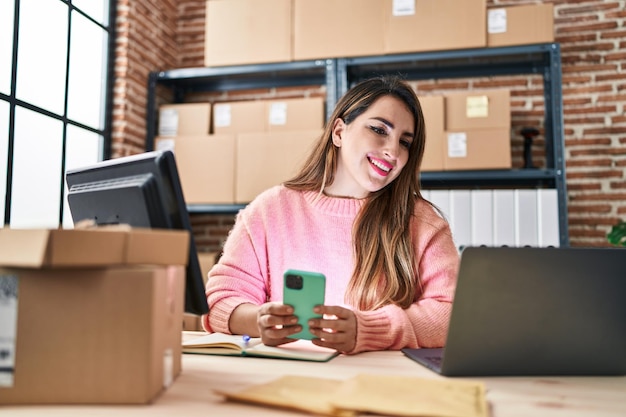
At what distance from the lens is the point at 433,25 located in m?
2.96

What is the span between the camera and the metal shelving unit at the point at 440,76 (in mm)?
2922

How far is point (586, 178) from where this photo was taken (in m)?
3.21

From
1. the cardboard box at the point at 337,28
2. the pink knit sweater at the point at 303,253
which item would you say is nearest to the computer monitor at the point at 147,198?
the pink knit sweater at the point at 303,253

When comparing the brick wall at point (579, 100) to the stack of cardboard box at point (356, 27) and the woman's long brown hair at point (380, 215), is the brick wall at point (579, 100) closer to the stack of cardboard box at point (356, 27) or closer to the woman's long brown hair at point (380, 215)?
the stack of cardboard box at point (356, 27)

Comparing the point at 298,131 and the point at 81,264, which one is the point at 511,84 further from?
the point at 81,264

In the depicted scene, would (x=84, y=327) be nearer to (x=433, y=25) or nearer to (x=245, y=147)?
(x=245, y=147)

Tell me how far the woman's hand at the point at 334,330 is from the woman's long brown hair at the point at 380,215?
13.9 inches

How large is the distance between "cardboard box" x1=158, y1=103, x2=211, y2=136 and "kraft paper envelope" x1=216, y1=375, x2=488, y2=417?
2623 mm

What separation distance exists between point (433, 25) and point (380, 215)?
5.58 feet

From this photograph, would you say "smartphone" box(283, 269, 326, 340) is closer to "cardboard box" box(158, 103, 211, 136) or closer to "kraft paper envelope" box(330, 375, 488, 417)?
"kraft paper envelope" box(330, 375, 488, 417)

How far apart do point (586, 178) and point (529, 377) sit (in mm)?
2647

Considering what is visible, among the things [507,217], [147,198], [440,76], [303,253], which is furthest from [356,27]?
[147,198]

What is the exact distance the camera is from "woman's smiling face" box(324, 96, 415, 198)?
165 cm

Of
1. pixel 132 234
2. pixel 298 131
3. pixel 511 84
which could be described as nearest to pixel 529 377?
pixel 132 234
